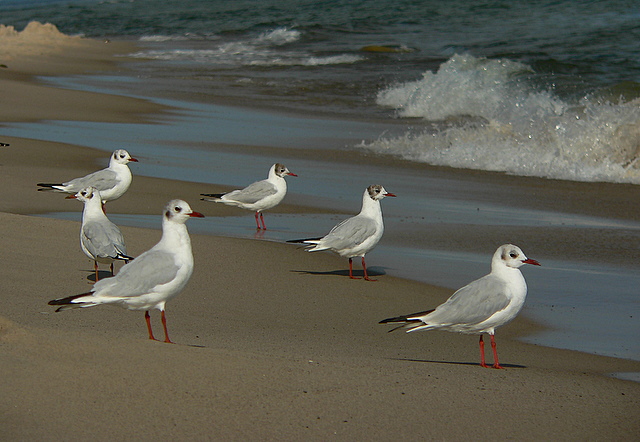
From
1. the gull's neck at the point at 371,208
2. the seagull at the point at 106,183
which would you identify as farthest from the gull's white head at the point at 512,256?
the seagull at the point at 106,183

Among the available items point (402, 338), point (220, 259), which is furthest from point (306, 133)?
point (402, 338)

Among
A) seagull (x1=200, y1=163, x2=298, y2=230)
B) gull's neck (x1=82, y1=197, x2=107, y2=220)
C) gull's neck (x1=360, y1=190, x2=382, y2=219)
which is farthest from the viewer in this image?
seagull (x1=200, y1=163, x2=298, y2=230)

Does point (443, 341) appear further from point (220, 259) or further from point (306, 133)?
point (306, 133)

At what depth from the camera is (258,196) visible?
948 cm

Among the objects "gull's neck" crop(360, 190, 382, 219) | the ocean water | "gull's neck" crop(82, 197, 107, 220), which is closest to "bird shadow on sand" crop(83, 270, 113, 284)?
"gull's neck" crop(82, 197, 107, 220)

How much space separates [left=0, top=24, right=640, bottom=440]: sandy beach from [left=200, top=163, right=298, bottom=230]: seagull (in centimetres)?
130

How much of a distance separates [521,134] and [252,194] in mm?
6951

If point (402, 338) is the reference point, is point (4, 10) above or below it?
above

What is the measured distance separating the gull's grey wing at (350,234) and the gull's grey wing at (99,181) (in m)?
2.55

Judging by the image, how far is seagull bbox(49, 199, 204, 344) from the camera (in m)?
4.88

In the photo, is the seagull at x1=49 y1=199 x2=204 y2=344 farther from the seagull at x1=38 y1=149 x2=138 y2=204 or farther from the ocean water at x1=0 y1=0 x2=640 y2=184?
the ocean water at x1=0 y1=0 x2=640 y2=184

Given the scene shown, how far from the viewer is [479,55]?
25266 mm

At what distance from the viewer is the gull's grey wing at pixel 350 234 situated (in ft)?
25.0

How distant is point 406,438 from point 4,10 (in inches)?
2354
